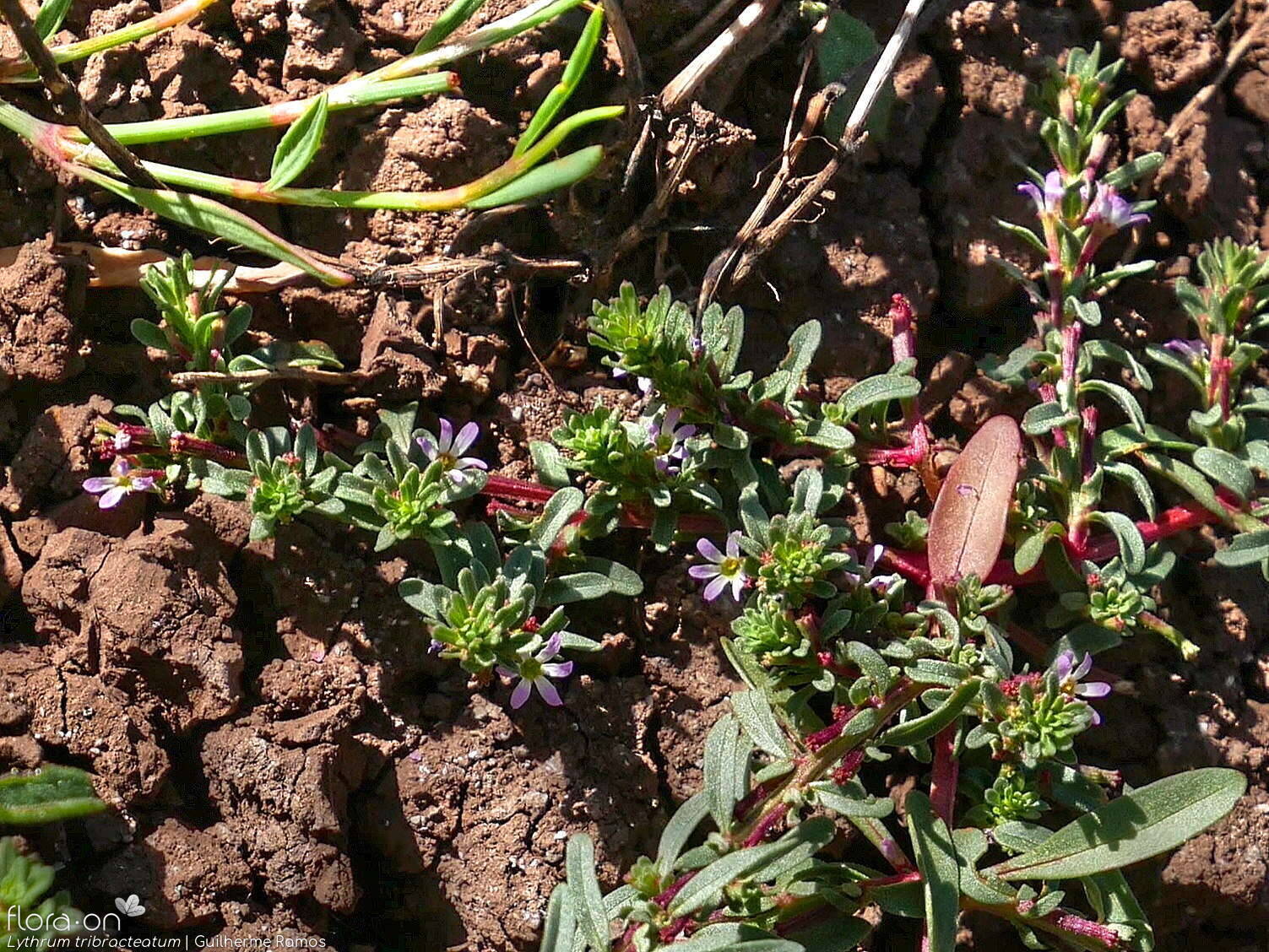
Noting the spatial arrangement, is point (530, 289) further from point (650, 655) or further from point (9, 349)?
point (9, 349)

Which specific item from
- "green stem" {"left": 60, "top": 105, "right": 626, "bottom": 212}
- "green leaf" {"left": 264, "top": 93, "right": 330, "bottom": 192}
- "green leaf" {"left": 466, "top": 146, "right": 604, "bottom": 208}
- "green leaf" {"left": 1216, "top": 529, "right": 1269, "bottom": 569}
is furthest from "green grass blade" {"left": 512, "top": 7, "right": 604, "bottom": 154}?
"green leaf" {"left": 1216, "top": 529, "right": 1269, "bottom": 569}

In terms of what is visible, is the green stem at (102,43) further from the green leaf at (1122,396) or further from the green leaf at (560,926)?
the green leaf at (1122,396)

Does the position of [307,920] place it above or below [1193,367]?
below

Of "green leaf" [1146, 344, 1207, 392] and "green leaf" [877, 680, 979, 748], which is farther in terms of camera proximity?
"green leaf" [1146, 344, 1207, 392]

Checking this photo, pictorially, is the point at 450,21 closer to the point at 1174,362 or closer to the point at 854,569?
the point at 854,569

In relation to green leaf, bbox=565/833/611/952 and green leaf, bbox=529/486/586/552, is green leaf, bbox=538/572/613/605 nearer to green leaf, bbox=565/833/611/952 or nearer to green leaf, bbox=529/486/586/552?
green leaf, bbox=529/486/586/552

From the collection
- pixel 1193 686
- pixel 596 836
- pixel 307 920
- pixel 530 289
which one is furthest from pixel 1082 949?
pixel 530 289
